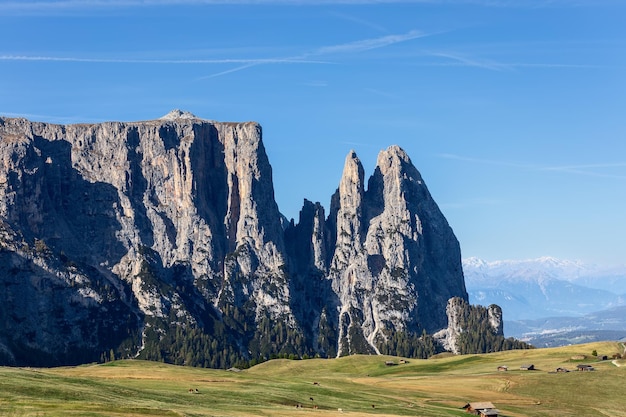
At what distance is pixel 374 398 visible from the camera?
16000 cm

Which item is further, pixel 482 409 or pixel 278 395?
pixel 278 395

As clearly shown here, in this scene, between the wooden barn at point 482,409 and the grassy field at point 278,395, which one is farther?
the wooden barn at point 482,409

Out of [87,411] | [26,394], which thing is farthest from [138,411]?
[26,394]

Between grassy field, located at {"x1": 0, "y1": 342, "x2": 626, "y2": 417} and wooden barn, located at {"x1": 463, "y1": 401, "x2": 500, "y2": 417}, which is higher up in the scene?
grassy field, located at {"x1": 0, "y1": 342, "x2": 626, "y2": 417}

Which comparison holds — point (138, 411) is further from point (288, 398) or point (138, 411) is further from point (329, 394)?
point (329, 394)

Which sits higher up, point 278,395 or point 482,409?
point 278,395

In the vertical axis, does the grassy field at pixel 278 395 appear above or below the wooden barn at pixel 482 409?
above

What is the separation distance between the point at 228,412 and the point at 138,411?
15.4 m

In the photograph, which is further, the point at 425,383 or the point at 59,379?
the point at 425,383

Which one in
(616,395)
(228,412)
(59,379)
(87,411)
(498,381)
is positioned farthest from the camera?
(498,381)

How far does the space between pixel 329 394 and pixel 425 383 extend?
4085cm

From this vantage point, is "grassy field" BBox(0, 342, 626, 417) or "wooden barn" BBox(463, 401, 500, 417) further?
"wooden barn" BBox(463, 401, 500, 417)

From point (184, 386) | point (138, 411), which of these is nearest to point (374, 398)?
point (184, 386)

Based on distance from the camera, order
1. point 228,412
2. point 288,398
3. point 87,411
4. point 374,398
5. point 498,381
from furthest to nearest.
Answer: point 498,381 < point 374,398 < point 288,398 < point 228,412 < point 87,411
